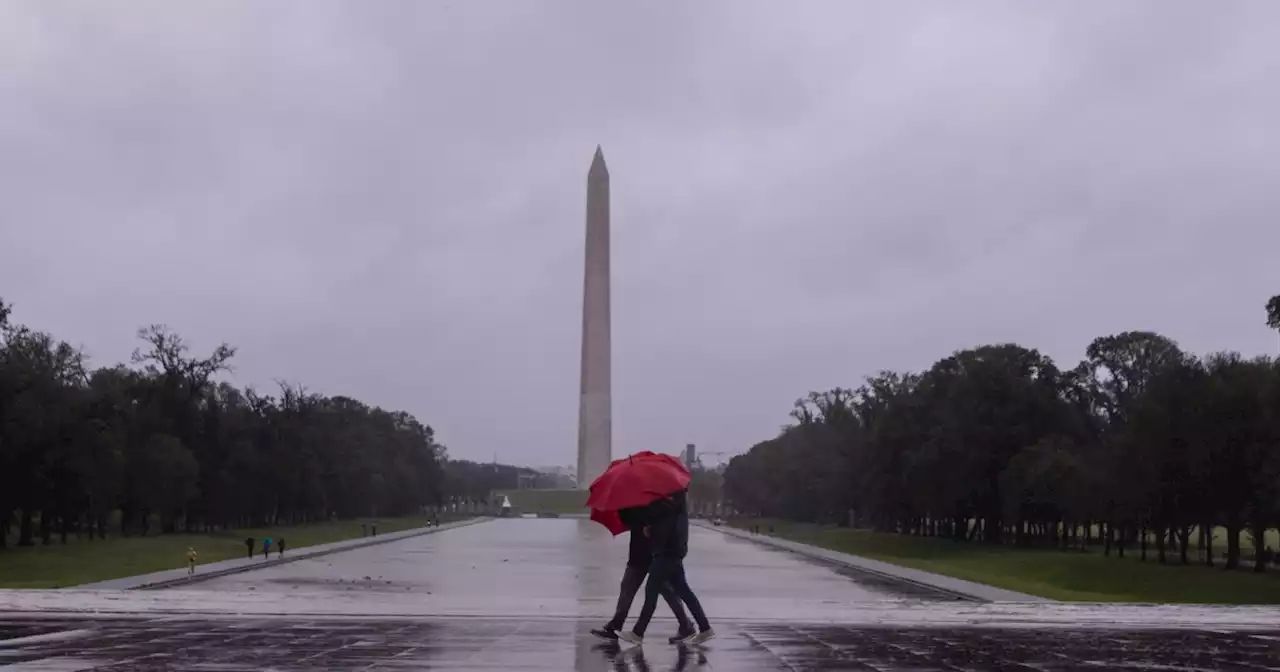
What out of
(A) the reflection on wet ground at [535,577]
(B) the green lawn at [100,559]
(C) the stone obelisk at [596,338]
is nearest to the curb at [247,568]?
(A) the reflection on wet ground at [535,577]

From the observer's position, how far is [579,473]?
114125 millimetres

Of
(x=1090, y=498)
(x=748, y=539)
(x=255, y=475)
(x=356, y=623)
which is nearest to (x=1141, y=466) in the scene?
(x=1090, y=498)

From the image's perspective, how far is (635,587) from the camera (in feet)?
51.5

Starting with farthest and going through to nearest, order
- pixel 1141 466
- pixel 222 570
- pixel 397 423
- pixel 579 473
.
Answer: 1. pixel 397 423
2. pixel 579 473
3. pixel 1141 466
4. pixel 222 570

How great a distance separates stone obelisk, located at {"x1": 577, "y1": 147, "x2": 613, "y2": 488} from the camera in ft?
321

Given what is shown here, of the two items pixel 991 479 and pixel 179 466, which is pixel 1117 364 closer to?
pixel 991 479

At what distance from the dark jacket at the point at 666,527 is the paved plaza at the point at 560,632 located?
3.56ft

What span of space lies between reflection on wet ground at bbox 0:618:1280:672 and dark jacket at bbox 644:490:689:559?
1.07m

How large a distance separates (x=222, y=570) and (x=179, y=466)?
36.9 m

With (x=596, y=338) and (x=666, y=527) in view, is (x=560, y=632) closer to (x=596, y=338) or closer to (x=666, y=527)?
(x=666, y=527)

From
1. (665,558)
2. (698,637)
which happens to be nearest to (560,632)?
(698,637)

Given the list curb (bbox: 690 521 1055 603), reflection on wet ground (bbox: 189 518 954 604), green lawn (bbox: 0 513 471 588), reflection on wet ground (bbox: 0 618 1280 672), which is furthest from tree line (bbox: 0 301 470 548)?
reflection on wet ground (bbox: 0 618 1280 672)

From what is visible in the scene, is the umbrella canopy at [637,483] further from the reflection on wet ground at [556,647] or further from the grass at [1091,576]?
the grass at [1091,576]

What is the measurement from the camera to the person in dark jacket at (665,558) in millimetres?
15547
